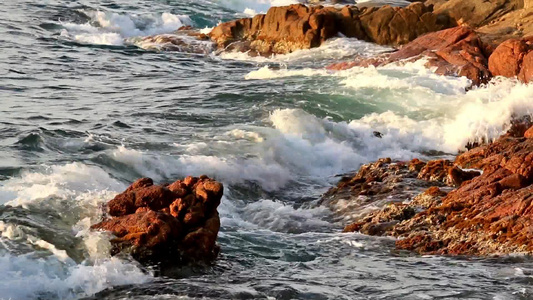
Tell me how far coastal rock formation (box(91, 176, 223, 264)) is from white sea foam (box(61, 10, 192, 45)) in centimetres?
2087

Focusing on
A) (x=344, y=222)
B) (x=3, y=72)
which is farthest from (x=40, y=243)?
(x=3, y=72)

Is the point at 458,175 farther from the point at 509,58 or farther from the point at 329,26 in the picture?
the point at 329,26

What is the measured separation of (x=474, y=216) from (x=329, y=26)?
17414 millimetres

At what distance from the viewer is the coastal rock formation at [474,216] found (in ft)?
29.8

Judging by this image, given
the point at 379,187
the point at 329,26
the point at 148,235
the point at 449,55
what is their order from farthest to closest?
the point at 329,26
the point at 449,55
the point at 379,187
the point at 148,235

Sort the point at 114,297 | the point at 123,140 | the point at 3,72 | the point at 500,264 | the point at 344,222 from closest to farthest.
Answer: the point at 114,297
the point at 500,264
the point at 344,222
the point at 123,140
the point at 3,72

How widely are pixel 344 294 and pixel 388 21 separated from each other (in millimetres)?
19395

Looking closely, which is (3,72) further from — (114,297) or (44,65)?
(114,297)

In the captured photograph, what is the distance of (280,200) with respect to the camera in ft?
41.1

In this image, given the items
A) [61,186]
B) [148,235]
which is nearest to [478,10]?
[61,186]

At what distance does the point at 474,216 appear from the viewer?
9.66m

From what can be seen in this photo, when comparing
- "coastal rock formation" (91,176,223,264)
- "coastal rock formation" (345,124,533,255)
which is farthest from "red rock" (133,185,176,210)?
"coastal rock formation" (345,124,533,255)

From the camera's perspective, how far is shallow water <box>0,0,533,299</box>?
8.07m

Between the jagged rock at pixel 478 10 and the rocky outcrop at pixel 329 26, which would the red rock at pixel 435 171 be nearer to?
the rocky outcrop at pixel 329 26
